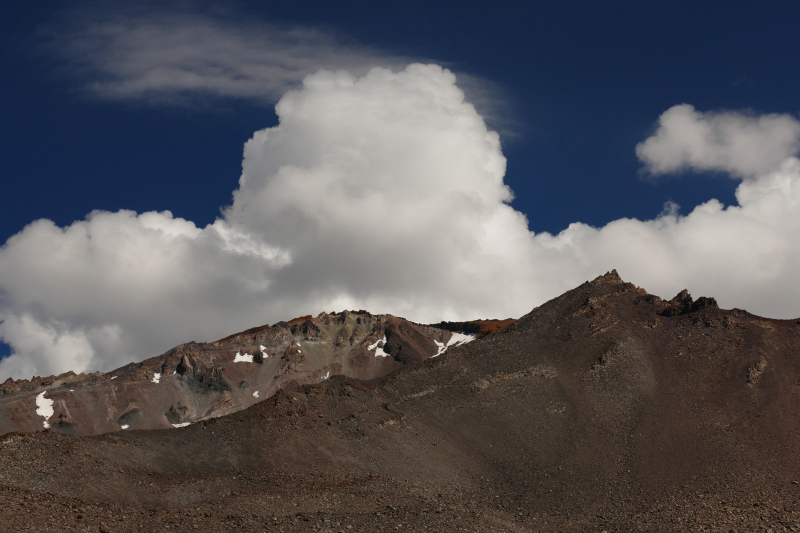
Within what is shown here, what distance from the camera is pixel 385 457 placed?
64562 mm

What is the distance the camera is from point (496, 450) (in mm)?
70500

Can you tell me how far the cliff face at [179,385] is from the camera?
526 ft

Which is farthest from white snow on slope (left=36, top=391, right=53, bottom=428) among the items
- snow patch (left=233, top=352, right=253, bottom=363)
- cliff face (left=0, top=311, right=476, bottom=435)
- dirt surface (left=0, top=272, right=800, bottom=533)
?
dirt surface (left=0, top=272, right=800, bottom=533)

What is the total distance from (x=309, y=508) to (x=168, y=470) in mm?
13495

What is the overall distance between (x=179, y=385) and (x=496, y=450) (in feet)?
421

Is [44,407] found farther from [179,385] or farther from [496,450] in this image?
[496,450]

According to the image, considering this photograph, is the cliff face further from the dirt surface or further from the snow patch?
the dirt surface

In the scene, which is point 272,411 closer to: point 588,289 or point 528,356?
point 528,356

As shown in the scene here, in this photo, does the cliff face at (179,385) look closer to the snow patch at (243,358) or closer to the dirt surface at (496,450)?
the snow patch at (243,358)

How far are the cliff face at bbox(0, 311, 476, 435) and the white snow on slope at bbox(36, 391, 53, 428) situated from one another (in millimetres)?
209

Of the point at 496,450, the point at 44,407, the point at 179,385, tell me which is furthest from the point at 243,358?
the point at 496,450

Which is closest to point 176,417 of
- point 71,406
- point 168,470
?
point 71,406

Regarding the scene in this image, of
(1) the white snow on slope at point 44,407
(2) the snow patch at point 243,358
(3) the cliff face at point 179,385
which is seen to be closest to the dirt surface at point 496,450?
(3) the cliff face at point 179,385

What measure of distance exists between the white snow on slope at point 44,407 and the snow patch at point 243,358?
1900 inches
